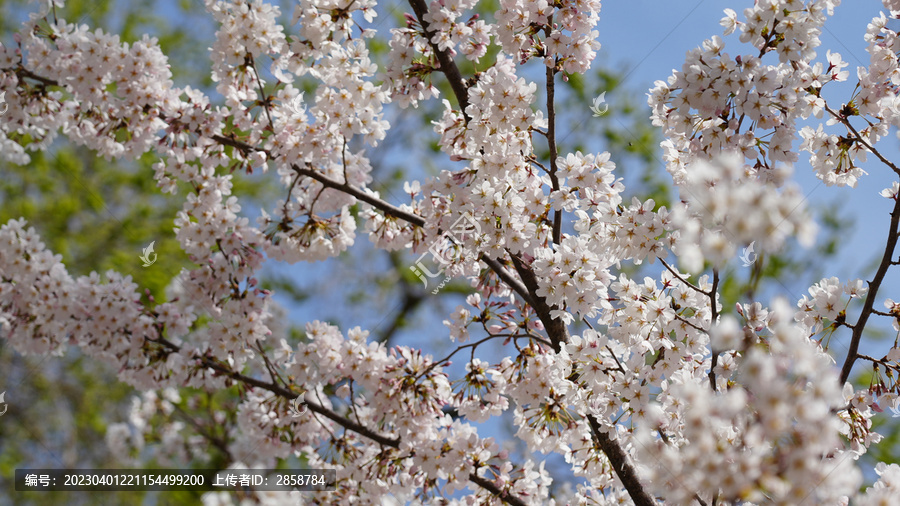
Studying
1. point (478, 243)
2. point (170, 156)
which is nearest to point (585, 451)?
point (478, 243)

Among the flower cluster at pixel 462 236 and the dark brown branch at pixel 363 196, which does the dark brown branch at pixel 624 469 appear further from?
the dark brown branch at pixel 363 196

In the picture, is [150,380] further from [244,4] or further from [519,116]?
[519,116]

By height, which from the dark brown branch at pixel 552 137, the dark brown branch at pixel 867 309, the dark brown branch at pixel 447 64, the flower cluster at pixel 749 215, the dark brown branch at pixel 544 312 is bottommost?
the flower cluster at pixel 749 215

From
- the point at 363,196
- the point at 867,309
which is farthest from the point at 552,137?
the point at 867,309

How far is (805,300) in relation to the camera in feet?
10.2

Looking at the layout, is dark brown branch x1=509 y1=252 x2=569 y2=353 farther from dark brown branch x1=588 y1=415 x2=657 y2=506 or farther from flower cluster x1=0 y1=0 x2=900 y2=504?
dark brown branch x1=588 y1=415 x2=657 y2=506

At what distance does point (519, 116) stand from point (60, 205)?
1051cm

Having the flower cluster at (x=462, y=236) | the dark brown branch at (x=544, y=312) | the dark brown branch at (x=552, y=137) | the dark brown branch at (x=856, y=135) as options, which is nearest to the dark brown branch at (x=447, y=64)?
the flower cluster at (x=462, y=236)

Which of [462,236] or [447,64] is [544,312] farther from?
[447,64]

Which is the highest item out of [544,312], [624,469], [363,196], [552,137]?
[363,196]

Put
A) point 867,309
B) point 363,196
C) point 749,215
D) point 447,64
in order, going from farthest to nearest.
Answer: point 363,196
point 447,64
point 867,309
point 749,215

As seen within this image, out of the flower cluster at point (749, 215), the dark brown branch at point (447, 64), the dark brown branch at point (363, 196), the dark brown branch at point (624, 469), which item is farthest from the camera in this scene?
the dark brown branch at point (363, 196)

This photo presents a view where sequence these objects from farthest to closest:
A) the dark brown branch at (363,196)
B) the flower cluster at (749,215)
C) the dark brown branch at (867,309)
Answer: the dark brown branch at (363,196)
the dark brown branch at (867,309)
the flower cluster at (749,215)

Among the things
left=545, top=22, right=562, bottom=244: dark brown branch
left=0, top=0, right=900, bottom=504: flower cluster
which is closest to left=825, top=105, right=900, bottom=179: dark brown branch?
left=0, top=0, right=900, bottom=504: flower cluster
